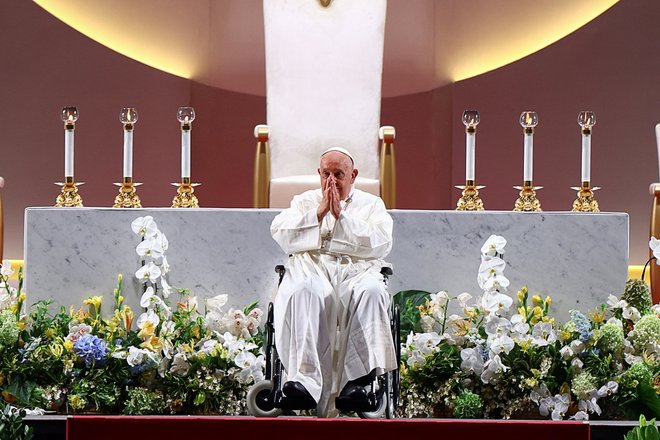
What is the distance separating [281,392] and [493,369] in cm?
79

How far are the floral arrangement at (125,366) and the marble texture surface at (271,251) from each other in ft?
0.92

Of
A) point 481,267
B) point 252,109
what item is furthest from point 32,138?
point 481,267

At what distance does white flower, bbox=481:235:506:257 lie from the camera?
424 centimetres

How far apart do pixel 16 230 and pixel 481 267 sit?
3657mm

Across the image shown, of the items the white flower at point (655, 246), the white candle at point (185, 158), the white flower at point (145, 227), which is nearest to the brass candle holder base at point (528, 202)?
the white flower at point (655, 246)

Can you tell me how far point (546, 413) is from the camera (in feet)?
13.0

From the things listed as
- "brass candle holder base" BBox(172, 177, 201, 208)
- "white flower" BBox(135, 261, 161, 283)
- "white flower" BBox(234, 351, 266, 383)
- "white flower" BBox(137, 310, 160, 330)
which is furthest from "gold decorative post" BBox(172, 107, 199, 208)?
"white flower" BBox(234, 351, 266, 383)

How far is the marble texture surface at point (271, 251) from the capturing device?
4402 millimetres

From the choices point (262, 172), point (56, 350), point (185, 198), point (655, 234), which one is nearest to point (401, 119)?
point (262, 172)

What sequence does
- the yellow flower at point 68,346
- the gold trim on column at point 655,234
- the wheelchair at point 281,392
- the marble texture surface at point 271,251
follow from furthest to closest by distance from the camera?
1. the gold trim on column at point 655,234
2. the marble texture surface at point 271,251
3. the yellow flower at point 68,346
4. the wheelchair at point 281,392

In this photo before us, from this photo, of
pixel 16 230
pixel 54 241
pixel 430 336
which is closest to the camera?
pixel 430 336

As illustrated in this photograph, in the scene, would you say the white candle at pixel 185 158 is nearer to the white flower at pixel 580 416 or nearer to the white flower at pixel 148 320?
the white flower at pixel 148 320

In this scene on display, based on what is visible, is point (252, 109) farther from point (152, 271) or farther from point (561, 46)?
point (152, 271)

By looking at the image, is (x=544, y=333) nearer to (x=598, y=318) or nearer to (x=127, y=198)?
(x=598, y=318)
